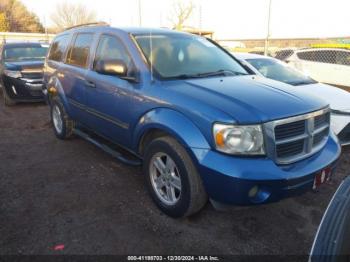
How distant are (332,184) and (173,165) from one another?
2.18m

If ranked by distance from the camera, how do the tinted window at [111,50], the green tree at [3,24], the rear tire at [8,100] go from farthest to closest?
the green tree at [3,24], the rear tire at [8,100], the tinted window at [111,50]

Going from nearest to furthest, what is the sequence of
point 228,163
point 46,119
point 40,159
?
point 228,163 < point 40,159 < point 46,119

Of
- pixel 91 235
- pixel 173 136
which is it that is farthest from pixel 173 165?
pixel 91 235

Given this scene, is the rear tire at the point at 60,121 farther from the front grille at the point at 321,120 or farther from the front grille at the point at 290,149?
the front grille at the point at 321,120

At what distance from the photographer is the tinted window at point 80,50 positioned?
4479mm

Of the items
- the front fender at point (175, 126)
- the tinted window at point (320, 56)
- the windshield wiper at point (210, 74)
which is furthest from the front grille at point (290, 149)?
the tinted window at point (320, 56)

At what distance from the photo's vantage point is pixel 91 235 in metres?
2.96

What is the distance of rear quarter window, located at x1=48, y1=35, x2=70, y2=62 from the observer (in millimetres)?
5326

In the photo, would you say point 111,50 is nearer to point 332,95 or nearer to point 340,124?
point 340,124

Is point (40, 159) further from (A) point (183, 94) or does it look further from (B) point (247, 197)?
(B) point (247, 197)

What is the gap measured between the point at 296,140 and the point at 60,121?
4032mm

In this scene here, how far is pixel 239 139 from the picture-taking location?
266cm

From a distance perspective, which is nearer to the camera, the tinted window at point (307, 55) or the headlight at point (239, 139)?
the headlight at point (239, 139)

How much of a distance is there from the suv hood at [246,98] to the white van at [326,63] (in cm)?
842
